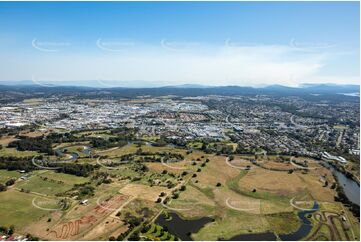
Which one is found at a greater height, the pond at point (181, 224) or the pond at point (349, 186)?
the pond at point (181, 224)

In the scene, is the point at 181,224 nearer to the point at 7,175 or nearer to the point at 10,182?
the point at 10,182

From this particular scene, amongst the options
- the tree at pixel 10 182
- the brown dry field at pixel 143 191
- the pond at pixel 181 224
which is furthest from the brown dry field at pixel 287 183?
the tree at pixel 10 182

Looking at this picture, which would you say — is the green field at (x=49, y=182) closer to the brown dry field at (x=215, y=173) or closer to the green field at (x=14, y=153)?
the green field at (x=14, y=153)

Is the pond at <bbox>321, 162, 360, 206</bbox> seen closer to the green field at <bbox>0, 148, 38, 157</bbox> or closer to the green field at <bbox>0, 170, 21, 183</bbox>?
the green field at <bbox>0, 170, 21, 183</bbox>

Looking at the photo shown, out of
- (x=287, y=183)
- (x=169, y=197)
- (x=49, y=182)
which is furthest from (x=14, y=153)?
(x=287, y=183)

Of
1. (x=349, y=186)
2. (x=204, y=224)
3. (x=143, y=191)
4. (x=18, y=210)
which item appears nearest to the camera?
(x=204, y=224)

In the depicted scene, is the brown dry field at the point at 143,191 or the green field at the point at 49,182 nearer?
the brown dry field at the point at 143,191

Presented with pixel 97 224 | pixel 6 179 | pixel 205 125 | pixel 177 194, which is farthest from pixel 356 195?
pixel 205 125

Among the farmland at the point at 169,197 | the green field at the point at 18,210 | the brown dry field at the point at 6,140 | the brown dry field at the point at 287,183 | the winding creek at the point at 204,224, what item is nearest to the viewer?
the winding creek at the point at 204,224

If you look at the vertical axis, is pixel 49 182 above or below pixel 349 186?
above

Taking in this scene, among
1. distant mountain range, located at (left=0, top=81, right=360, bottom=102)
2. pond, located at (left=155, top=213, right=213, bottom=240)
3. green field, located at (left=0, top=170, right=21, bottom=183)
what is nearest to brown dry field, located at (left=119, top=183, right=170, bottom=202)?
pond, located at (left=155, top=213, right=213, bottom=240)

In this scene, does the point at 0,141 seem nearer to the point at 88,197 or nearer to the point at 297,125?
the point at 88,197
